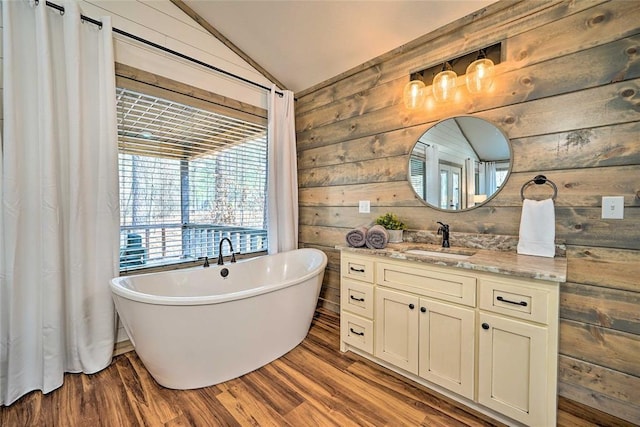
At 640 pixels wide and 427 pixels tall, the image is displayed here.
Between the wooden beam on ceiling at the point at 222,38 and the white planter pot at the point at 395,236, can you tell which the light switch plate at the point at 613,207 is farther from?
the wooden beam on ceiling at the point at 222,38

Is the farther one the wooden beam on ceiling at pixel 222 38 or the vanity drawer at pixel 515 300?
the wooden beam on ceiling at pixel 222 38

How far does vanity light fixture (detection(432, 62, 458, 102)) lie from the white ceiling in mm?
356

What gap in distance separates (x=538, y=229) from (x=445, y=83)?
116 centimetres

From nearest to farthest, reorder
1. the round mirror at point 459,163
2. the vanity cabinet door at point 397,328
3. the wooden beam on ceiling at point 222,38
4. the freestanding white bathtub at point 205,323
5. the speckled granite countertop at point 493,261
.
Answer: the speckled granite countertop at point 493,261 → the freestanding white bathtub at point 205,323 → the vanity cabinet door at point 397,328 → the round mirror at point 459,163 → the wooden beam on ceiling at point 222,38

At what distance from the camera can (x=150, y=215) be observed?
2283 mm

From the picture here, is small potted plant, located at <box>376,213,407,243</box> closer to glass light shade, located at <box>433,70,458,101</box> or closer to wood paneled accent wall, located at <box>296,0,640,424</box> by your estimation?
wood paneled accent wall, located at <box>296,0,640,424</box>

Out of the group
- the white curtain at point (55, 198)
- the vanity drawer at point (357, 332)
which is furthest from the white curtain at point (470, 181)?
the white curtain at point (55, 198)

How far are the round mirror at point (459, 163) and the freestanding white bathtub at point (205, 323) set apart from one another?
113cm

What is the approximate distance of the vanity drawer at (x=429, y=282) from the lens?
150 cm

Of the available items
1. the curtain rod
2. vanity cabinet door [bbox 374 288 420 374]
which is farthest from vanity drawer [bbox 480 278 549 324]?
the curtain rod

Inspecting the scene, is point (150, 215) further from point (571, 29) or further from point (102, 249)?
point (571, 29)

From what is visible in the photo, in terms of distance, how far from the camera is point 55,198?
173 centimetres

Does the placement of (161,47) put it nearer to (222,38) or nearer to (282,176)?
(222,38)

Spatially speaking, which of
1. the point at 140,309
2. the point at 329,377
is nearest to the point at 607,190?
the point at 329,377
